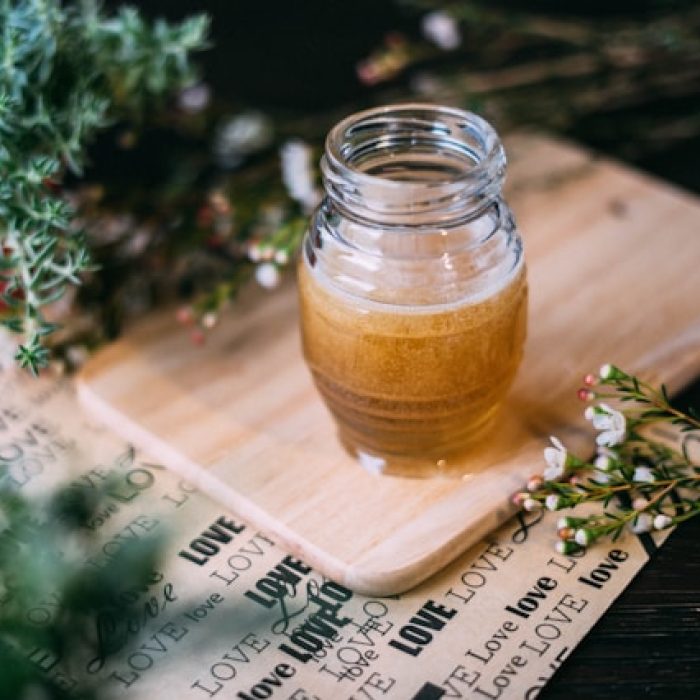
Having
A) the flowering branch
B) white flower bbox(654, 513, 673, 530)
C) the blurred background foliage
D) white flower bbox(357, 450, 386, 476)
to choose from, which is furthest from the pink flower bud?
white flower bbox(654, 513, 673, 530)

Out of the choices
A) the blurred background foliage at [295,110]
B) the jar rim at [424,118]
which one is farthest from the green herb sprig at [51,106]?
the jar rim at [424,118]

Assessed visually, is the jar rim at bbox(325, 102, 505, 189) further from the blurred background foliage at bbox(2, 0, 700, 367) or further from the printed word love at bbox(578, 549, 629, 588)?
the printed word love at bbox(578, 549, 629, 588)

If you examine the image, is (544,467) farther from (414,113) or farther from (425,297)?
(414,113)

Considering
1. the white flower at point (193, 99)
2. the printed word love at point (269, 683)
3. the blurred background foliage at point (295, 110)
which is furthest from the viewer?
the white flower at point (193, 99)

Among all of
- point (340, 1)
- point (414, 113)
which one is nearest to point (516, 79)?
point (340, 1)

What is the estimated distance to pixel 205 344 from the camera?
46.5 inches

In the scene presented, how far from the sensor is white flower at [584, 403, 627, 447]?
93 centimetres

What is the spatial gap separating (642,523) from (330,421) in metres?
0.30

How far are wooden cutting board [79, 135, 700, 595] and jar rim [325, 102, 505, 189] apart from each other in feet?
0.78

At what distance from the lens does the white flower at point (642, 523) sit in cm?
94

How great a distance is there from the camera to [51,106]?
1.06 meters

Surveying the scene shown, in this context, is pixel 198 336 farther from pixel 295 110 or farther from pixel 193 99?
pixel 295 110

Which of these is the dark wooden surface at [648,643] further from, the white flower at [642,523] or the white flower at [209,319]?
the white flower at [209,319]

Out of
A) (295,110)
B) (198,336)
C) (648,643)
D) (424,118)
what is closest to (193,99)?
(295,110)
